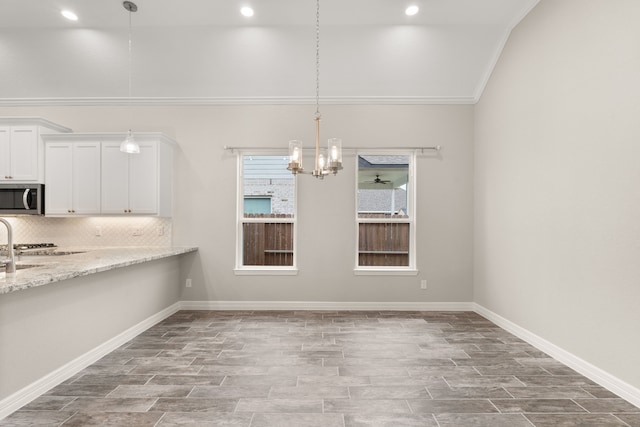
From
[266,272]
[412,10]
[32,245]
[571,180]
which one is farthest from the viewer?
[266,272]

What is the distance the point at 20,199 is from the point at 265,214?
3016mm

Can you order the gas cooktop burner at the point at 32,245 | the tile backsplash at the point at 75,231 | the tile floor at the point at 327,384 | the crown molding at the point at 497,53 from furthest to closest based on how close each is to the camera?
the tile backsplash at the point at 75,231 < the gas cooktop burner at the point at 32,245 < the crown molding at the point at 497,53 < the tile floor at the point at 327,384

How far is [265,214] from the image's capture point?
5.08 metres

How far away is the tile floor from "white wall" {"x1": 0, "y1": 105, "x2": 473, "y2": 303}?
0.95 meters

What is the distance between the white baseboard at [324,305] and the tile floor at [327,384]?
33.2 inches

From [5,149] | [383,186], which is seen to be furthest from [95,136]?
[383,186]

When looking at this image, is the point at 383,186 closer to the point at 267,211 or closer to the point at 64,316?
the point at 267,211

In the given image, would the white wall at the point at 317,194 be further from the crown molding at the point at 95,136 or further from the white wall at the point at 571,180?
the white wall at the point at 571,180

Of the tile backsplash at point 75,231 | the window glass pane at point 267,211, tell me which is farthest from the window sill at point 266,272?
the tile backsplash at point 75,231

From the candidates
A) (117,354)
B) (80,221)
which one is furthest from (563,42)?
(80,221)

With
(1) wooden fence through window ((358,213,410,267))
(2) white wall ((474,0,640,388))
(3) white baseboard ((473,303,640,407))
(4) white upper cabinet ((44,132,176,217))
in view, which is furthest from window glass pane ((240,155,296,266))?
(3) white baseboard ((473,303,640,407))

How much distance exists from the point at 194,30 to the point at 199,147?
148 centimetres

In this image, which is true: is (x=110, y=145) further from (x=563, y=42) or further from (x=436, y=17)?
(x=563, y=42)

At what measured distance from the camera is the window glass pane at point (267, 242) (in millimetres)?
5152
